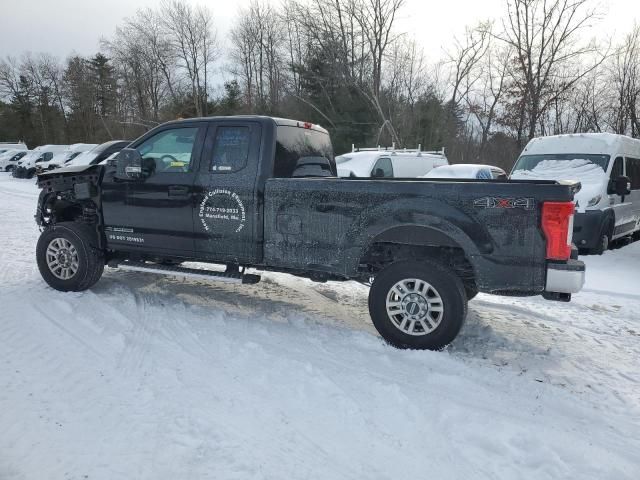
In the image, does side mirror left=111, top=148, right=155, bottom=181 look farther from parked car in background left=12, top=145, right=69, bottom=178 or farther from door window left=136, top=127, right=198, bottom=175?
parked car in background left=12, top=145, right=69, bottom=178

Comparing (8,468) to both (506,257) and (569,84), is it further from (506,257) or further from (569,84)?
(569,84)

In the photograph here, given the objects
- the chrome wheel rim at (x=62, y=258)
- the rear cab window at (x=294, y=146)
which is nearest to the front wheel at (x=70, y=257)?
the chrome wheel rim at (x=62, y=258)

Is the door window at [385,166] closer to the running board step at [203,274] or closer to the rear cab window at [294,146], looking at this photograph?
the rear cab window at [294,146]

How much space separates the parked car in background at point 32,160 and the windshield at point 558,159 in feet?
93.9

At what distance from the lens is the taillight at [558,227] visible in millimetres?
3917

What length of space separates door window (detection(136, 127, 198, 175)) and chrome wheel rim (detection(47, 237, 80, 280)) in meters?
1.41

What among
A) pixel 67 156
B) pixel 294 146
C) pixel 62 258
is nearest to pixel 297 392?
pixel 294 146

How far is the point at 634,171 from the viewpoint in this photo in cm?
1142

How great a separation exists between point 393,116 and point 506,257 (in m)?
28.4

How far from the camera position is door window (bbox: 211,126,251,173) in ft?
16.9

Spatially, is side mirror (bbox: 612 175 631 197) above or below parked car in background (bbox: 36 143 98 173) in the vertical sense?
below

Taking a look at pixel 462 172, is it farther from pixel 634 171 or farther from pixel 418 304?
pixel 418 304

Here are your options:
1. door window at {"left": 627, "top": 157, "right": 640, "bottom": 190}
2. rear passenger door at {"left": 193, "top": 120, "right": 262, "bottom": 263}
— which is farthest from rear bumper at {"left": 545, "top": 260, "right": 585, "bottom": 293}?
door window at {"left": 627, "top": 157, "right": 640, "bottom": 190}

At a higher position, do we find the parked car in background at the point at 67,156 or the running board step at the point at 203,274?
the parked car in background at the point at 67,156
